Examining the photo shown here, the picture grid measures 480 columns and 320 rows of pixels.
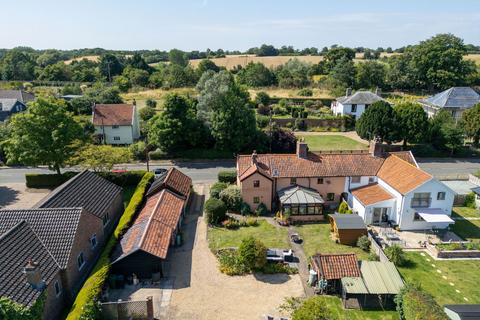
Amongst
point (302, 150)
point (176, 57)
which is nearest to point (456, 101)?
point (302, 150)

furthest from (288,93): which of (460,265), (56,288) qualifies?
(56,288)

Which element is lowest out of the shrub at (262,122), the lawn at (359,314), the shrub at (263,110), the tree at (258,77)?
the lawn at (359,314)

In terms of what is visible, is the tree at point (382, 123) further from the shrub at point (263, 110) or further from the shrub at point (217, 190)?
the shrub at point (217, 190)

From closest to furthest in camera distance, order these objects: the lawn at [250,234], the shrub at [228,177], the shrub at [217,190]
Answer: the lawn at [250,234], the shrub at [217,190], the shrub at [228,177]

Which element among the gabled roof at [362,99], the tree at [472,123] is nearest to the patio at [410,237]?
the tree at [472,123]

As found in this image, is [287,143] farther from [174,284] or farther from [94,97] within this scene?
[94,97]

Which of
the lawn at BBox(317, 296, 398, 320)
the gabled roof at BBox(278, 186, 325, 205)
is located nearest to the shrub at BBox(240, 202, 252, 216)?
the gabled roof at BBox(278, 186, 325, 205)

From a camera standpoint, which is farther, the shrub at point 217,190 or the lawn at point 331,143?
the lawn at point 331,143
